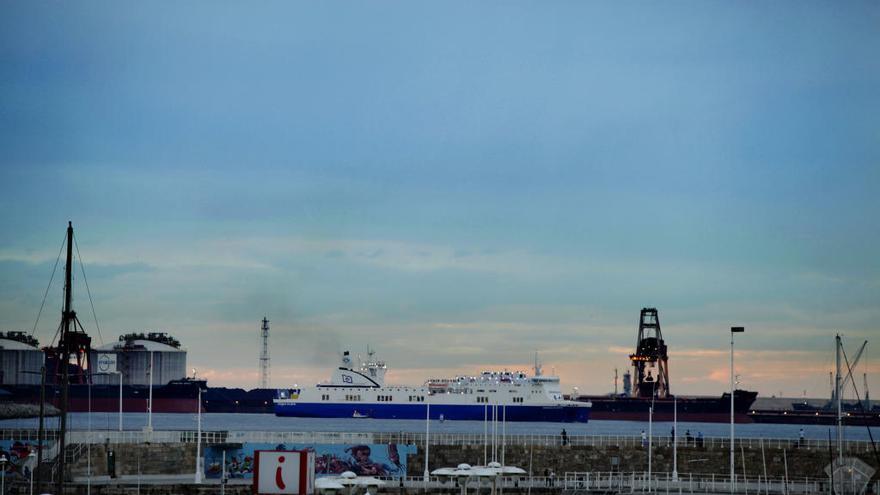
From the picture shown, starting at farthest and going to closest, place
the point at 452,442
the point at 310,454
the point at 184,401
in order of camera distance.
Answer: the point at 184,401
the point at 452,442
the point at 310,454

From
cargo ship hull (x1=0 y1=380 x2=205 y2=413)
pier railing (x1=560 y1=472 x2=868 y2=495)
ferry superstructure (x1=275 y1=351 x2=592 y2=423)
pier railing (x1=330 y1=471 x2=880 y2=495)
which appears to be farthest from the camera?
cargo ship hull (x1=0 y1=380 x2=205 y2=413)

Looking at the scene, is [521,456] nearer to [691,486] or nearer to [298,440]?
[298,440]

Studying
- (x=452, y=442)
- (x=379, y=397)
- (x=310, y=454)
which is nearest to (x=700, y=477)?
(x=452, y=442)

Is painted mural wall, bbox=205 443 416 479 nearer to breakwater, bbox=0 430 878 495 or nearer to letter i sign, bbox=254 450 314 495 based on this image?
breakwater, bbox=0 430 878 495

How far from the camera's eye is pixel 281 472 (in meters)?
22.8

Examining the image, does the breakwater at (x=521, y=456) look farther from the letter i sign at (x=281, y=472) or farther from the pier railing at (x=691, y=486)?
the letter i sign at (x=281, y=472)

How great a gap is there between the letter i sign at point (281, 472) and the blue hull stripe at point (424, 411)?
138765 mm

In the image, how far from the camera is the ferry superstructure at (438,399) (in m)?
162

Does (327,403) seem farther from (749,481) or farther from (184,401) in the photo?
(749,481)

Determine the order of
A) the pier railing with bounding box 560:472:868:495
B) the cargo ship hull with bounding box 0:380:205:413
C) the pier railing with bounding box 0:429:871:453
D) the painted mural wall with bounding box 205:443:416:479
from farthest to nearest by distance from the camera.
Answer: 1. the cargo ship hull with bounding box 0:380:205:413
2. the pier railing with bounding box 0:429:871:453
3. the painted mural wall with bounding box 205:443:416:479
4. the pier railing with bounding box 560:472:868:495

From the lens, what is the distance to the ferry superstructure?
161625 millimetres

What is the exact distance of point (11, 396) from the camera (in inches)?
7426

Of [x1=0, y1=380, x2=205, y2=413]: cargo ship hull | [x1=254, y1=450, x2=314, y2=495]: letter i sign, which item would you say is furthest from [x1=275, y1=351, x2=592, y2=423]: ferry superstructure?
[x1=254, y1=450, x2=314, y2=495]: letter i sign

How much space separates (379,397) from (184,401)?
35101 mm
